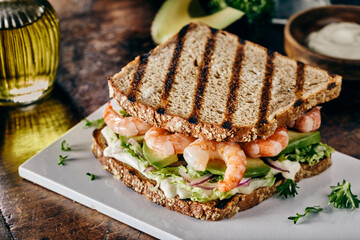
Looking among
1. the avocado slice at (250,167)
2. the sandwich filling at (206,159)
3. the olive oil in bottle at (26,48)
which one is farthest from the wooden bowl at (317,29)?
the olive oil in bottle at (26,48)

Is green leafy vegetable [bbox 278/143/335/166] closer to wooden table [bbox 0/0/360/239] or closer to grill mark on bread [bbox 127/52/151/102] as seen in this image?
wooden table [bbox 0/0/360/239]

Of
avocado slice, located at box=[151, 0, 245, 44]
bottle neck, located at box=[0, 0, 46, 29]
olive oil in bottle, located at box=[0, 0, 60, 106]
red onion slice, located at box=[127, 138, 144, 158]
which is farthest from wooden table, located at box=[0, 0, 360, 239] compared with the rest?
bottle neck, located at box=[0, 0, 46, 29]

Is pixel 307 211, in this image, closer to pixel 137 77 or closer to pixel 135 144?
pixel 135 144

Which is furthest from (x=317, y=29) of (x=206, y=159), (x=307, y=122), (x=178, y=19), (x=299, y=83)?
(x=206, y=159)

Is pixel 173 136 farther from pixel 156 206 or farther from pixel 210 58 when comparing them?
pixel 210 58

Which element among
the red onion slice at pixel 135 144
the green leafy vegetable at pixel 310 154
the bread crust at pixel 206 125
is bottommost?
the green leafy vegetable at pixel 310 154

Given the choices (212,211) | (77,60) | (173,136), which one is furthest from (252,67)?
(77,60)

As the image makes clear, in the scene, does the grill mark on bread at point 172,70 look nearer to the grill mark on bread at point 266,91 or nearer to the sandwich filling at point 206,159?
the sandwich filling at point 206,159
